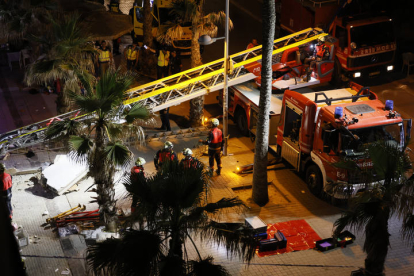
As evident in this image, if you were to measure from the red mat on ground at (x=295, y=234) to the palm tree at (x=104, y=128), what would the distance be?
353cm

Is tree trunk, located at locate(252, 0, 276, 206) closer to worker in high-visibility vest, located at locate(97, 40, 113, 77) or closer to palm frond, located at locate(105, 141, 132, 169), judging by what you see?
palm frond, located at locate(105, 141, 132, 169)

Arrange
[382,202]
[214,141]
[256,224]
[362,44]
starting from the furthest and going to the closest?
[362,44]
[214,141]
[256,224]
[382,202]

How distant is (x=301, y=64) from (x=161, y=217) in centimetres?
990

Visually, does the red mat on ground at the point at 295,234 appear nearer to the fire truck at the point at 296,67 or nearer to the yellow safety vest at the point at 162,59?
the fire truck at the point at 296,67

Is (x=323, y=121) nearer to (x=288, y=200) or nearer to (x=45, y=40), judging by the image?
(x=288, y=200)

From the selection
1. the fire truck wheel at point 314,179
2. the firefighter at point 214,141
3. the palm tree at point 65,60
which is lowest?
the fire truck wheel at point 314,179

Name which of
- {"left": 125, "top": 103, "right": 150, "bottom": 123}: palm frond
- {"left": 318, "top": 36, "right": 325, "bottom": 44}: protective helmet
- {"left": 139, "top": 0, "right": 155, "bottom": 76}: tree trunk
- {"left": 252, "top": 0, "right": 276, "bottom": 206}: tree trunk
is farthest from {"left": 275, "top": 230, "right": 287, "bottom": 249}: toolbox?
{"left": 139, "top": 0, "right": 155, "bottom": 76}: tree trunk

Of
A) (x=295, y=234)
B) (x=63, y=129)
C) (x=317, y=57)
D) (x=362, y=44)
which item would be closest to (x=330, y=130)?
(x=295, y=234)

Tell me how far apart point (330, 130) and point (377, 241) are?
3982 mm

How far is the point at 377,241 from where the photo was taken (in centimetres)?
730

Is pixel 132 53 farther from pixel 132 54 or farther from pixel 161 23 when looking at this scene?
pixel 161 23

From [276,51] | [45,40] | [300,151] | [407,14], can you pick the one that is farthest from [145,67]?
[407,14]

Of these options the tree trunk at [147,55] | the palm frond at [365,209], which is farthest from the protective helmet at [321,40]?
the palm frond at [365,209]

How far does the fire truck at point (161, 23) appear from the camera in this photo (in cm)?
2006
